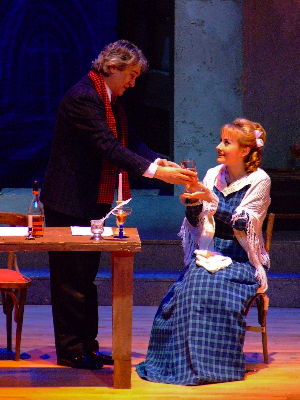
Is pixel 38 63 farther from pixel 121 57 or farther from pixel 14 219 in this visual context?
pixel 121 57

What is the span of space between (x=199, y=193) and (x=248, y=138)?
40 cm

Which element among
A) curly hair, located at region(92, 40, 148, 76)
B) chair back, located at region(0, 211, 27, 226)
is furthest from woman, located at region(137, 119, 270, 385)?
chair back, located at region(0, 211, 27, 226)

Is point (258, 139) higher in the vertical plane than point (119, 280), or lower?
higher

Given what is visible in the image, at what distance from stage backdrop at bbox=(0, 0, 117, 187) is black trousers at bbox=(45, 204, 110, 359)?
3.28 m

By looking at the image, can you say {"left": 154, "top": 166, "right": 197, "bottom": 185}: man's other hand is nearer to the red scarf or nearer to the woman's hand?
the woman's hand

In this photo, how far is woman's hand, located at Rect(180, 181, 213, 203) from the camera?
4.54 metres

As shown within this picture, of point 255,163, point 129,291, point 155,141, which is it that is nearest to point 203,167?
point 155,141

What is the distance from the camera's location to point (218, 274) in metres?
4.59

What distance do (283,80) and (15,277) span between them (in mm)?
3796

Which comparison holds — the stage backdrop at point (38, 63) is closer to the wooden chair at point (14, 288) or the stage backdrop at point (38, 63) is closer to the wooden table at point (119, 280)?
the wooden chair at point (14, 288)

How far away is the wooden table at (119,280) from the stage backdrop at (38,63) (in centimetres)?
364

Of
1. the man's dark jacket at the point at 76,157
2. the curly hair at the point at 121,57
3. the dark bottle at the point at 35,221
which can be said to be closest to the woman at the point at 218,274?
the man's dark jacket at the point at 76,157

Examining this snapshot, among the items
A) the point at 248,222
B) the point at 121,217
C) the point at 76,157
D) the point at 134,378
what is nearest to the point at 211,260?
the point at 248,222

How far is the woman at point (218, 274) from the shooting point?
14.8 feet
